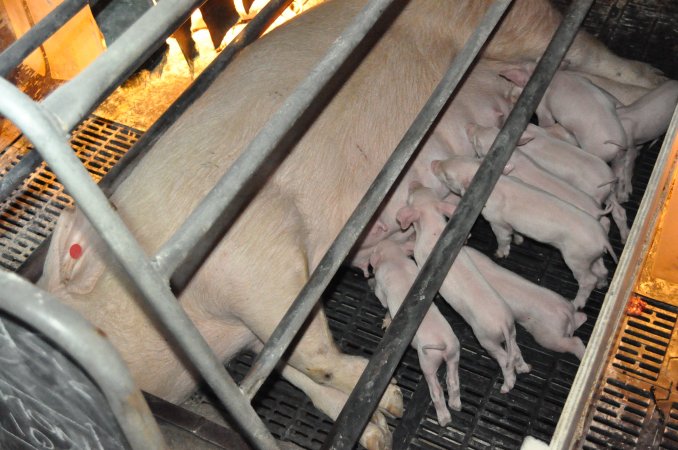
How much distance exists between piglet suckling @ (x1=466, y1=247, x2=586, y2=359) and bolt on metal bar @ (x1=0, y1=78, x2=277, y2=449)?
1058 mm

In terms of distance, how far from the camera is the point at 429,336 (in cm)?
199

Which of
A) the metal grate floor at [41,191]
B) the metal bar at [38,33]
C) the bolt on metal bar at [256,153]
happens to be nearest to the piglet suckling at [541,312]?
the bolt on metal bar at [256,153]

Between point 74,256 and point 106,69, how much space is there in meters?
1.09

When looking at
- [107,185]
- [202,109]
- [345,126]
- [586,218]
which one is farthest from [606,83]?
[107,185]

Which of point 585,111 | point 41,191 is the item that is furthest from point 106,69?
point 41,191

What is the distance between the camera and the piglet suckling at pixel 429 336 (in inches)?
78.4

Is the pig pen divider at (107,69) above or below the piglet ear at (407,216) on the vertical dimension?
below

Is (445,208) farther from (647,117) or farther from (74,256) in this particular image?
(74,256)

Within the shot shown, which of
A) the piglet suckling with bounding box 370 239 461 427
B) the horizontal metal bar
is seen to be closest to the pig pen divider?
the horizontal metal bar

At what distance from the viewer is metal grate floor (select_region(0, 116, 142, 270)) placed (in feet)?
8.72

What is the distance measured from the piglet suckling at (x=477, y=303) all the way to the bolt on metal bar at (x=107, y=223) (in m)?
0.95

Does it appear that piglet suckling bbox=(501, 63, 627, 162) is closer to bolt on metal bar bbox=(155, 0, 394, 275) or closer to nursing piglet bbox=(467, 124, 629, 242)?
nursing piglet bbox=(467, 124, 629, 242)

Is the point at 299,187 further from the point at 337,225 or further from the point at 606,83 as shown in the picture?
the point at 606,83

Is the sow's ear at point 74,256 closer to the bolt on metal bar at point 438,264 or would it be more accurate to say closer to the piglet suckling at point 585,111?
the bolt on metal bar at point 438,264
